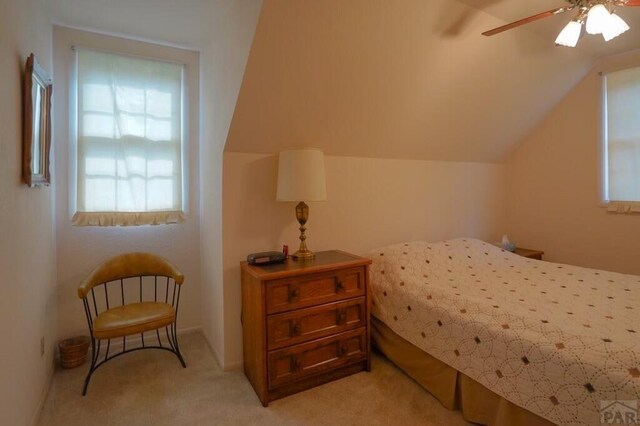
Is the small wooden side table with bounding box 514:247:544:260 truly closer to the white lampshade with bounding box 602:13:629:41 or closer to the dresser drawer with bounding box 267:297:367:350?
the dresser drawer with bounding box 267:297:367:350

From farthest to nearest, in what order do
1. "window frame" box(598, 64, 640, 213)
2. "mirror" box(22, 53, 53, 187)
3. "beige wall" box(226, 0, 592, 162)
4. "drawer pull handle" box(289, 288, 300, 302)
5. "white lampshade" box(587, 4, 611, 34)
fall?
1. "window frame" box(598, 64, 640, 213)
2. "drawer pull handle" box(289, 288, 300, 302)
3. "beige wall" box(226, 0, 592, 162)
4. "mirror" box(22, 53, 53, 187)
5. "white lampshade" box(587, 4, 611, 34)

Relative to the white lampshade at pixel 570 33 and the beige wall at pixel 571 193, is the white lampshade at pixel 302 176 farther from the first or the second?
the beige wall at pixel 571 193

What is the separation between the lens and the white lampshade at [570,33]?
1.73m

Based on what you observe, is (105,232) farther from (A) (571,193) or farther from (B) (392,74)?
(A) (571,193)

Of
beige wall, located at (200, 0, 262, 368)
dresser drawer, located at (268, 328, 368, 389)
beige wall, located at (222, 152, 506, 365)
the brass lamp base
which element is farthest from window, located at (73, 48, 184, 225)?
dresser drawer, located at (268, 328, 368, 389)

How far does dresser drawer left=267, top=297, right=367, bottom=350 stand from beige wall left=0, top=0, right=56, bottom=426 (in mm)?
1168

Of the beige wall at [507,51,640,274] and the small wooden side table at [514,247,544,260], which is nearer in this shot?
the beige wall at [507,51,640,274]

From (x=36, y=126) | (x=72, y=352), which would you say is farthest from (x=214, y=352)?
(x=36, y=126)

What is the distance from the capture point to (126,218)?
258 cm

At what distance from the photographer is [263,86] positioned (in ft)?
6.49

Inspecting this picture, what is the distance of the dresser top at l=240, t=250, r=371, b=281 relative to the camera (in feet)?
6.33

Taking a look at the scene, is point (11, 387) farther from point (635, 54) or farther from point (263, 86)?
point (635, 54)

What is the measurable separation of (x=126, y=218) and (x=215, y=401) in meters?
1.54

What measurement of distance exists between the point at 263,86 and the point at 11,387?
1.91m
